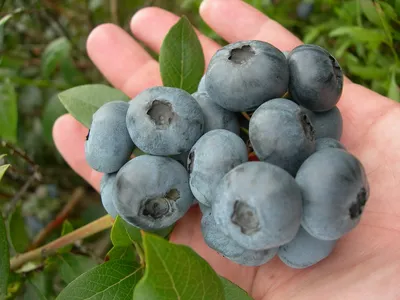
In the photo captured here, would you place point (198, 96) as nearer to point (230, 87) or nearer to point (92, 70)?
point (230, 87)

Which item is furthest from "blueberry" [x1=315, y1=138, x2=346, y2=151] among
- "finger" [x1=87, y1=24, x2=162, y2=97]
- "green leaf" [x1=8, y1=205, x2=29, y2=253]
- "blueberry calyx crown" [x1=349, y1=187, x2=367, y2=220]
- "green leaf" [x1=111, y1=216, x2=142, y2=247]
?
"green leaf" [x1=8, y1=205, x2=29, y2=253]

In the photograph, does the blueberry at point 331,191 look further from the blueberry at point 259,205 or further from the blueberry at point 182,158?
the blueberry at point 182,158

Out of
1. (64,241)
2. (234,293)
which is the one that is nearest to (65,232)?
(64,241)

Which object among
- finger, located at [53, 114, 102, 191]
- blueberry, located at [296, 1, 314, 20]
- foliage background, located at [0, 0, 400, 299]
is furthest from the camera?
blueberry, located at [296, 1, 314, 20]

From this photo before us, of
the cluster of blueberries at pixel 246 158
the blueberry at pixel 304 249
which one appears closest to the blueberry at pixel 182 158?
the cluster of blueberries at pixel 246 158

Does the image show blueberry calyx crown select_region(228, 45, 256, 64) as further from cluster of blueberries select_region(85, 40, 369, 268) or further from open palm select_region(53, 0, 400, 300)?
open palm select_region(53, 0, 400, 300)
